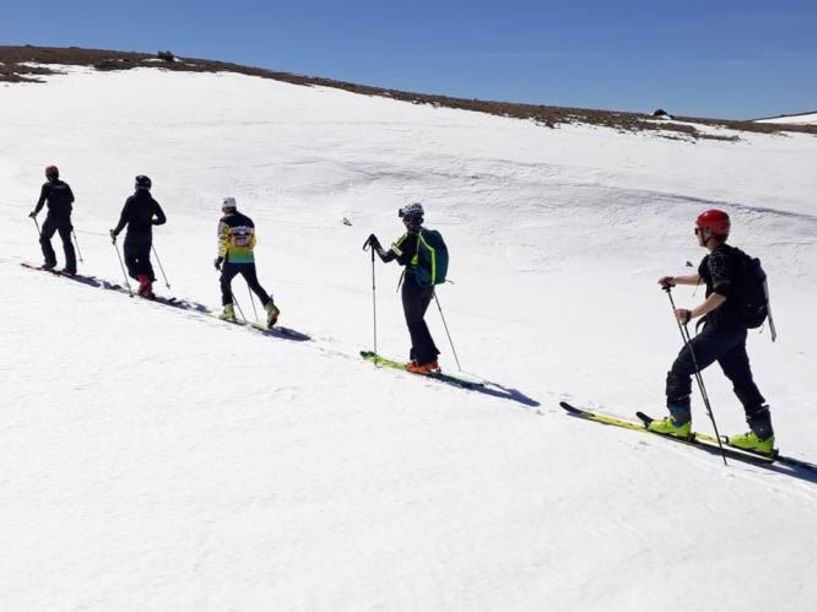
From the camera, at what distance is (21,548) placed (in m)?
3.76

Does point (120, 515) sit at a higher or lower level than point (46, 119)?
lower

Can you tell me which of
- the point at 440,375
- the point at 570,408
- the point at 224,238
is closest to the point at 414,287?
the point at 440,375

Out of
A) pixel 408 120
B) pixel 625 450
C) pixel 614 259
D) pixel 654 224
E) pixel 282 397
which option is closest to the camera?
pixel 625 450

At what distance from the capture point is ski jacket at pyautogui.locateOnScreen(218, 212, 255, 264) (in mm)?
9812

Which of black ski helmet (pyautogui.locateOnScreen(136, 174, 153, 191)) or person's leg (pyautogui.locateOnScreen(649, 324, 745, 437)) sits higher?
black ski helmet (pyautogui.locateOnScreen(136, 174, 153, 191))

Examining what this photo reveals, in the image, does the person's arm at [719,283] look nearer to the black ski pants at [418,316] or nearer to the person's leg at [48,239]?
the black ski pants at [418,316]

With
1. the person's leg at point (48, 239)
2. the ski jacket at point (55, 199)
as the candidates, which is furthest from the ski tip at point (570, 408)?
the person's leg at point (48, 239)

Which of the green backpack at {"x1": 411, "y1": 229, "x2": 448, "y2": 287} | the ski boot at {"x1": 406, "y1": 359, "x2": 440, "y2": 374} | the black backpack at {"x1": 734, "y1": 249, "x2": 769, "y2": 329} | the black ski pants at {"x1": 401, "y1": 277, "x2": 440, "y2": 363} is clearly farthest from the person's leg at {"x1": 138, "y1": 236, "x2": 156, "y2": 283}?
the black backpack at {"x1": 734, "y1": 249, "x2": 769, "y2": 329}

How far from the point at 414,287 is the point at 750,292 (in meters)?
3.69

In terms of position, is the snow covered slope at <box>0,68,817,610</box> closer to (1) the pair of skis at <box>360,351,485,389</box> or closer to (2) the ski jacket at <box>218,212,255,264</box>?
(1) the pair of skis at <box>360,351,485,389</box>

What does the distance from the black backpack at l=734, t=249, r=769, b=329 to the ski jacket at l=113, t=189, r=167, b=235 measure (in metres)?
8.68

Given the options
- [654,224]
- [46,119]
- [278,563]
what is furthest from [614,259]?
[46,119]

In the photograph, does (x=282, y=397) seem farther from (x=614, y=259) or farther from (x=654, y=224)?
(x=654, y=224)

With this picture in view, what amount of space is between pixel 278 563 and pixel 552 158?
84.6ft
